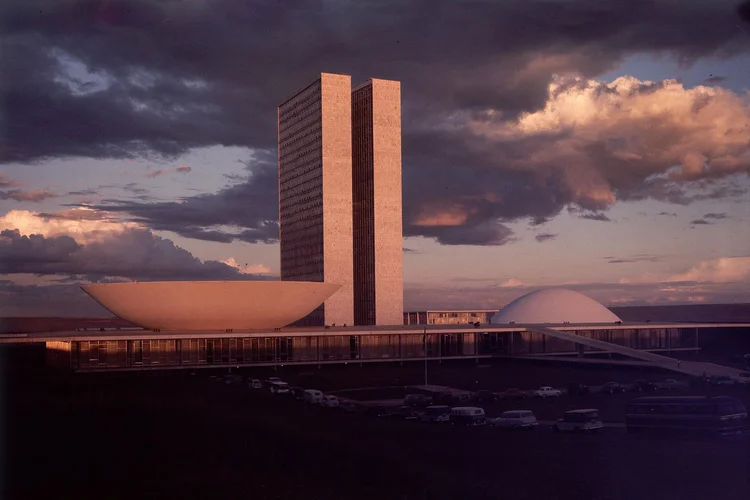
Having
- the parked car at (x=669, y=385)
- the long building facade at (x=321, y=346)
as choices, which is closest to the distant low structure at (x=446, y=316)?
the long building facade at (x=321, y=346)

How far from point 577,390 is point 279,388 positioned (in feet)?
68.1

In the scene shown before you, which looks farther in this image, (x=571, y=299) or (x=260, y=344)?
(x=571, y=299)

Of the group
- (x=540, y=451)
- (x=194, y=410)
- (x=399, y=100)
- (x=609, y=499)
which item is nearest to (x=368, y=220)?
(x=399, y=100)

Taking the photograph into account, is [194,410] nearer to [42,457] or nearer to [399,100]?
[42,457]

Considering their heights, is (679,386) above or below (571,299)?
below

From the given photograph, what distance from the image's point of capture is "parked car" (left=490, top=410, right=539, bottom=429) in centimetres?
3812

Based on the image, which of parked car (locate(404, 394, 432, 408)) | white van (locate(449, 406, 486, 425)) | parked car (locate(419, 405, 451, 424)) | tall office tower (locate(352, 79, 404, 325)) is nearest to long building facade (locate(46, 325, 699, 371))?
parked car (locate(404, 394, 432, 408))

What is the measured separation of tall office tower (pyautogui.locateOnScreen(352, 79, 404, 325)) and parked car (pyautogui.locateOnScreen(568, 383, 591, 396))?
2165 inches

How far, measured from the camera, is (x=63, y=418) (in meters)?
38.2

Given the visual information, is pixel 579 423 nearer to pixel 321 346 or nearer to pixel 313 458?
pixel 313 458

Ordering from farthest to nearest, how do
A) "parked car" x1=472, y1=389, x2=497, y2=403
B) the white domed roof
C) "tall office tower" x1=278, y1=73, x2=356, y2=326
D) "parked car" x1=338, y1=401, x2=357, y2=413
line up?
"tall office tower" x1=278, y1=73, x2=356, y2=326 → the white domed roof → "parked car" x1=472, y1=389, x2=497, y2=403 → "parked car" x1=338, y1=401, x2=357, y2=413

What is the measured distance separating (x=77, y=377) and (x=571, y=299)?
65646 millimetres

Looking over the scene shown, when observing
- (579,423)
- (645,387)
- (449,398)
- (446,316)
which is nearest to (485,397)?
(449,398)

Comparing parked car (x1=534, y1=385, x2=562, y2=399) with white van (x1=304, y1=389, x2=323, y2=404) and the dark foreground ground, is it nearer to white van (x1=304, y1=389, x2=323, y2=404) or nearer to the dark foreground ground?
white van (x1=304, y1=389, x2=323, y2=404)
